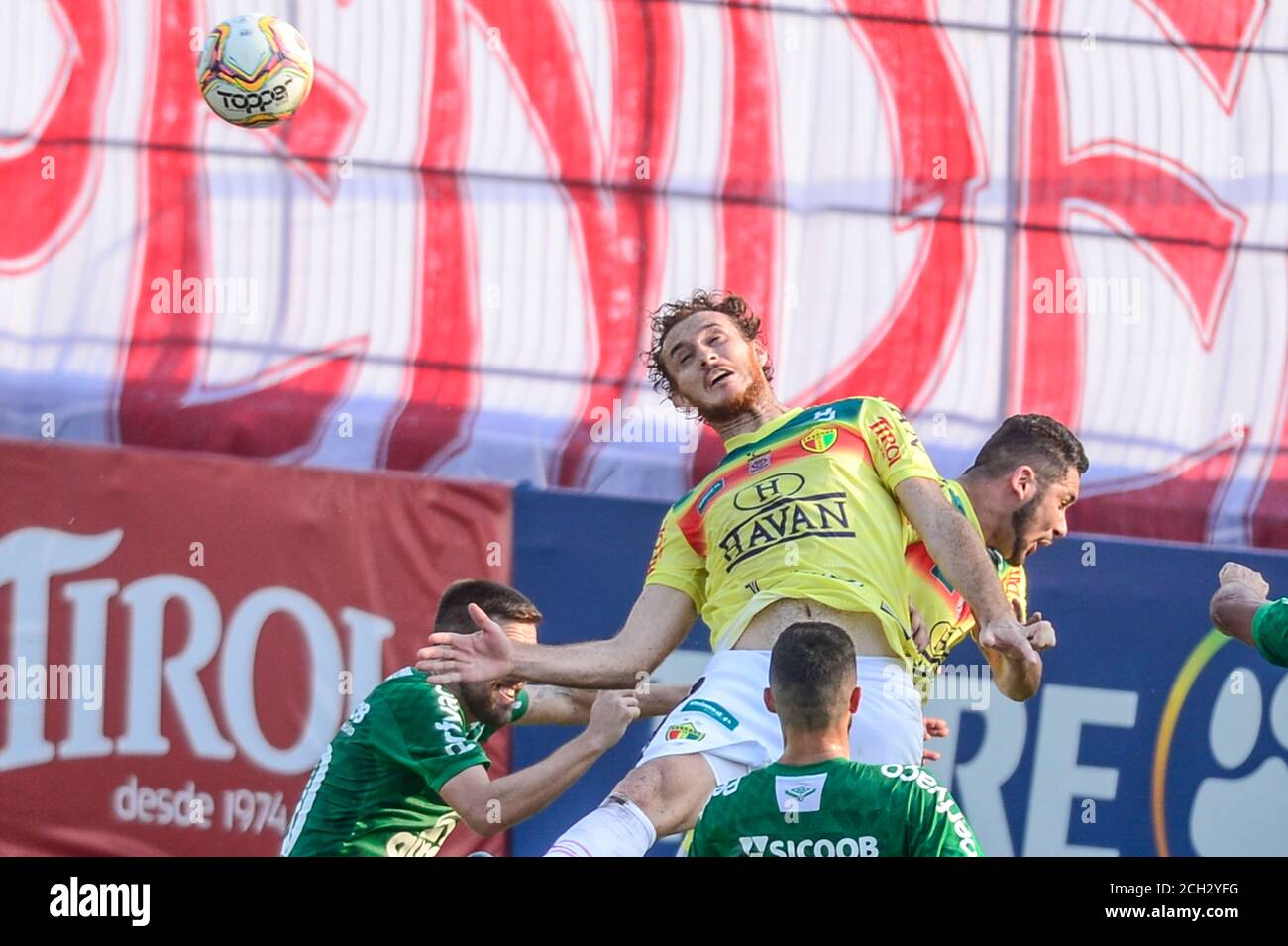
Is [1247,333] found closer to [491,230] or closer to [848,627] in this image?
[491,230]

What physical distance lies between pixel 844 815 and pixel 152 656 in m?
4.87

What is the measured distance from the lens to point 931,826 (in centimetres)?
457

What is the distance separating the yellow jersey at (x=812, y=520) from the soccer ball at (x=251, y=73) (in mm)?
3013

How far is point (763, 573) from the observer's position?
18.7 feet

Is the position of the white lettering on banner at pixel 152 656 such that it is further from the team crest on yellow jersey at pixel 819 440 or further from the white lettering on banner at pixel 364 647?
the team crest on yellow jersey at pixel 819 440

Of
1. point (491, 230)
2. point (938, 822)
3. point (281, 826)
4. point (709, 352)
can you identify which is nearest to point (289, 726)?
point (281, 826)

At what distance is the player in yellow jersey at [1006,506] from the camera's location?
19.3 feet

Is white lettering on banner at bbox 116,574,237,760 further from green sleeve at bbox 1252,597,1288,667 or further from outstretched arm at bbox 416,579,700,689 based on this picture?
green sleeve at bbox 1252,597,1288,667

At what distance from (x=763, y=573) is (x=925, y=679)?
563mm

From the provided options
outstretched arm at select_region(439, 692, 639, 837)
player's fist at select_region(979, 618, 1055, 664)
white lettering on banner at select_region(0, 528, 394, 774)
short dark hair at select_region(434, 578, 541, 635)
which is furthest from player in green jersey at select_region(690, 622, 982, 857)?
white lettering on banner at select_region(0, 528, 394, 774)

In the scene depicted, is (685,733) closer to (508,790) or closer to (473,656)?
(473,656)

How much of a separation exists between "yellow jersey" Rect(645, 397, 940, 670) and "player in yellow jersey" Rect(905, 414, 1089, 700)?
0.45 feet

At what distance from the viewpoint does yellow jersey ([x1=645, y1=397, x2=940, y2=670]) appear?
18.5ft

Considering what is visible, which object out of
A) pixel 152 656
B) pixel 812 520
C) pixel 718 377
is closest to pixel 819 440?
pixel 812 520
